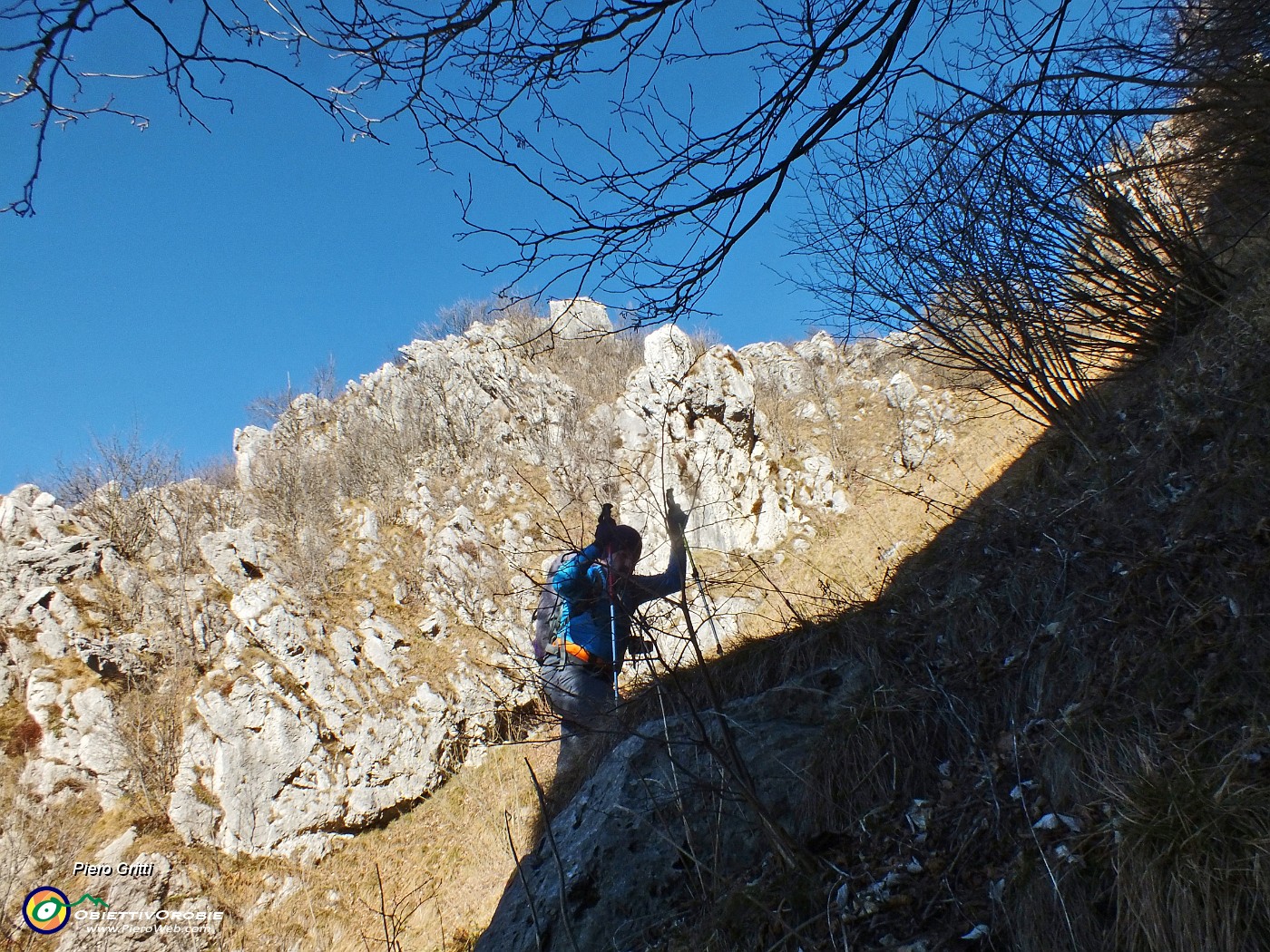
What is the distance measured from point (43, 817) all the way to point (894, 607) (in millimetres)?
7888

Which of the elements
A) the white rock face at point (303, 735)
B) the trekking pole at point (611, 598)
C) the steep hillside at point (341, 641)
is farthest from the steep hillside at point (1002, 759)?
the white rock face at point (303, 735)

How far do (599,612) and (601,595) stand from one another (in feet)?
2.11

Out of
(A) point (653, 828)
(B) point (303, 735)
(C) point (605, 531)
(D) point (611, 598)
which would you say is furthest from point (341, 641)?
(A) point (653, 828)

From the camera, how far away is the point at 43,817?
19.3 feet

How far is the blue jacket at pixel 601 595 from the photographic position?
2.27 m

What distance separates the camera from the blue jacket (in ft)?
7.45

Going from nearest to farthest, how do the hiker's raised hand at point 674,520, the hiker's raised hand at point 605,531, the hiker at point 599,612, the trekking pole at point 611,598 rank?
the trekking pole at point 611,598, the hiker at point 599,612, the hiker's raised hand at point 674,520, the hiker's raised hand at point 605,531

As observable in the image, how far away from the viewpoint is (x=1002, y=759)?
→ 6.85 feet

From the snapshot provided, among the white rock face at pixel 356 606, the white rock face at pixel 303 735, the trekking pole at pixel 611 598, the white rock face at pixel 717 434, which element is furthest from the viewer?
the white rock face at pixel 717 434

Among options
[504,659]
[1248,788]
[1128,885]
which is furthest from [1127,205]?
[504,659]

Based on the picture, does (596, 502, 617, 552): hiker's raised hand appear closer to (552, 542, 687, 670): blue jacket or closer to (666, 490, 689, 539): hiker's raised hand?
(552, 542, 687, 670): blue jacket

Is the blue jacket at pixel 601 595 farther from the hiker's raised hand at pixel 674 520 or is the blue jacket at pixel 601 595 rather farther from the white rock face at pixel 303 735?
the white rock face at pixel 303 735

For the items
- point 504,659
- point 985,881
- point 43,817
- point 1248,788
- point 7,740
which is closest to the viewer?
point 1248,788

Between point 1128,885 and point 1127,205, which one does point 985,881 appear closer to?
point 1128,885
